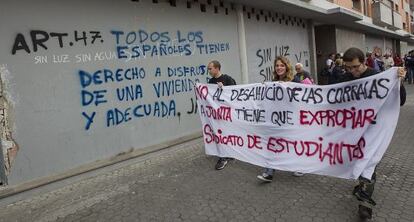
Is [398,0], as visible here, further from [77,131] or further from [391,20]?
[77,131]

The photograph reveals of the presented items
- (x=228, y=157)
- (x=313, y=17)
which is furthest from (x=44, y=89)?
(x=313, y=17)

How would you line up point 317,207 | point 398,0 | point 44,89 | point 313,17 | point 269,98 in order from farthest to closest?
point 398,0
point 313,17
point 44,89
point 269,98
point 317,207

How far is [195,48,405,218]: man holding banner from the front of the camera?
4363mm

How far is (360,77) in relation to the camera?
4.60 m

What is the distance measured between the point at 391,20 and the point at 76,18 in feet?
101

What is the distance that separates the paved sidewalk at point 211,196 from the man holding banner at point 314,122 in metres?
0.30

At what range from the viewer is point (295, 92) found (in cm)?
537

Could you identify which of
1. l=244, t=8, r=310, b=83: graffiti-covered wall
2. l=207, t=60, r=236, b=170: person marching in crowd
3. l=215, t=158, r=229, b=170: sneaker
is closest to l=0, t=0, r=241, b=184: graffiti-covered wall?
l=207, t=60, r=236, b=170: person marching in crowd

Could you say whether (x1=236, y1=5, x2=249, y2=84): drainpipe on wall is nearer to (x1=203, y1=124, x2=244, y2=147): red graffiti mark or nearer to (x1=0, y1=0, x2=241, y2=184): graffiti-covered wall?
(x1=0, y1=0, x2=241, y2=184): graffiti-covered wall

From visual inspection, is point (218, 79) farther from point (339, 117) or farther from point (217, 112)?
point (339, 117)

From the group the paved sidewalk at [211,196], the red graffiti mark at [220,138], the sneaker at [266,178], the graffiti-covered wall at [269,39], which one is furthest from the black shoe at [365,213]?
the graffiti-covered wall at [269,39]

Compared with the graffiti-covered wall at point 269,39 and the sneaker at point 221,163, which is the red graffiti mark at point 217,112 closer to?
the sneaker at point 221,163

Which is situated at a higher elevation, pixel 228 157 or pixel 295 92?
pixel 295 92

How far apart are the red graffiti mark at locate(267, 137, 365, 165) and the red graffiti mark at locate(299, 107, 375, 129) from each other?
203mm
